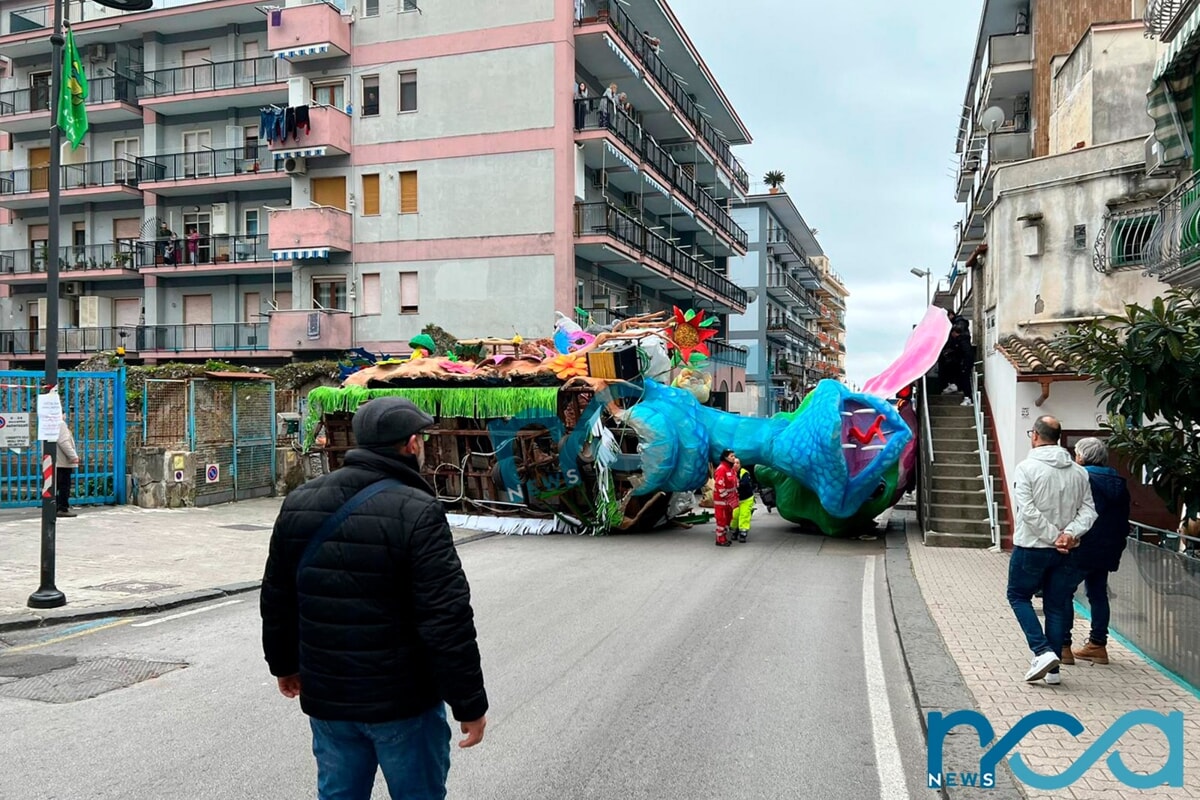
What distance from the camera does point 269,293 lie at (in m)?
31.1

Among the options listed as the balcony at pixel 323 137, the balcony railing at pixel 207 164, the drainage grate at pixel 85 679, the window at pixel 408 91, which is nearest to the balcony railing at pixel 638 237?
the window at pixel 408 91

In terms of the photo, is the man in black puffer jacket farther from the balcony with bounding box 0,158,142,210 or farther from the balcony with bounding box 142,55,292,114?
the balcony with bounding box 0,158,142,210

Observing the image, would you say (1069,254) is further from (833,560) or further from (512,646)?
(512,646)

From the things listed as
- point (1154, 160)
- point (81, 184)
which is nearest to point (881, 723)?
point (1154, 160)

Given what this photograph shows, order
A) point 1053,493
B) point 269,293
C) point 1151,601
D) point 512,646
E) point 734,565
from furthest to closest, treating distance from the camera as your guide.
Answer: point 269,293 → point 734,565 → point 512,646 → point 1151,601 → point 1053,493

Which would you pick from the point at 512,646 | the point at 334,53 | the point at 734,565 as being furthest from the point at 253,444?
the point at 334,53

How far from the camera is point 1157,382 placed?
6438 mm

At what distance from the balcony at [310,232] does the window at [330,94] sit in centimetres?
352

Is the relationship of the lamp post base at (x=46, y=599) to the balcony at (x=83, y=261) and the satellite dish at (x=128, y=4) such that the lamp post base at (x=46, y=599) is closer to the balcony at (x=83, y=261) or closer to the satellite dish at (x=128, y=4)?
the satellite dish at (x=128, y=4)

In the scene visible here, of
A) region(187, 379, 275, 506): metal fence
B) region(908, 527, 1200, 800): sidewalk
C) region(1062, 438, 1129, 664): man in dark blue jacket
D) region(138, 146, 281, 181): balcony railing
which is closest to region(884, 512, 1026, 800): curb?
region(908, 527, 1200, 800): sidewalk

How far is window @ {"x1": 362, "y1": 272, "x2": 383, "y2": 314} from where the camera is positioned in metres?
28.3

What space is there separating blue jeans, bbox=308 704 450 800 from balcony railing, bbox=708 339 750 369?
35.0 m

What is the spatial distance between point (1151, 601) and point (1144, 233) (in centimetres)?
903

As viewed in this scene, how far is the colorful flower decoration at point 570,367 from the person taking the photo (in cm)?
1477
